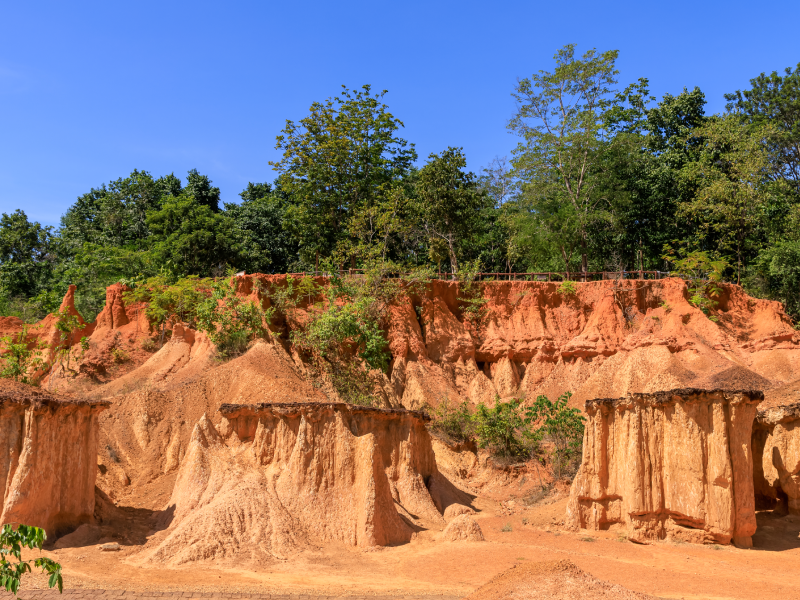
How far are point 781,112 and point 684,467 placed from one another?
36.1m

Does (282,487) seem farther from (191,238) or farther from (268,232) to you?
(268,232)

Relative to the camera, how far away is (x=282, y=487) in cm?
1938

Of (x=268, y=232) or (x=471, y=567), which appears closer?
(x=471, y=567)

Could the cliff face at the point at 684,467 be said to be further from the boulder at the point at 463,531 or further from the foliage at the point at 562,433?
the foliage at the point at 562,433

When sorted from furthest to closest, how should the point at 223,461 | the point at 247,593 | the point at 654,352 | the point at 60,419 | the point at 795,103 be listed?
1. the point at 795,103
2. the point at 654,352
3. the point at 223,461
4. the point at 60,419
5. the point at 247,593

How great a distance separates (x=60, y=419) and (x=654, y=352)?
968 inches

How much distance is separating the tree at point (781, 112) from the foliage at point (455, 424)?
89.5ft

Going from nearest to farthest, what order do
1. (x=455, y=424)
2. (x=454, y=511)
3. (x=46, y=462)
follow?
(x=46, y=462) < (x=454, y=511) < (x=455, y=424)

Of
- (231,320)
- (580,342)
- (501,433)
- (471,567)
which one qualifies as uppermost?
(231,320)

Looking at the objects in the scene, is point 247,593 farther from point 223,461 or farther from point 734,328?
point 734,328

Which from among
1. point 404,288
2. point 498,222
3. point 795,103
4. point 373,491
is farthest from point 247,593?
point 795,103

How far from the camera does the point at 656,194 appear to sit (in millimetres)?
45062

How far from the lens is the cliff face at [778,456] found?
64.6ft

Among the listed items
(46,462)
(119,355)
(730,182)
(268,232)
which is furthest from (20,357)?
(730,182)
